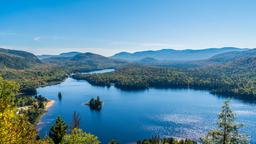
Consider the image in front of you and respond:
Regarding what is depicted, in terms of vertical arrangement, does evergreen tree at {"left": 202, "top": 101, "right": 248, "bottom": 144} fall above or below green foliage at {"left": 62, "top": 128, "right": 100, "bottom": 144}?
above

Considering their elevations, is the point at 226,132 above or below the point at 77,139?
above

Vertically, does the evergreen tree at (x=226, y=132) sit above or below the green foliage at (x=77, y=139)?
above

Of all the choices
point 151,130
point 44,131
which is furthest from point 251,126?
point 44,131

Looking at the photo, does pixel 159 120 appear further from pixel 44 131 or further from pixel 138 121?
pixel 44 131

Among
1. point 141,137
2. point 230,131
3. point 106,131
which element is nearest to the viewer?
point 230,131

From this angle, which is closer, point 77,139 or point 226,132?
point 226,132

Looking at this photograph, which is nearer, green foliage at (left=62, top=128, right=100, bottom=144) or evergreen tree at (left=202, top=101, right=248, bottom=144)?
evergreen tree at (left=202, top=101, right=248, bottom=144)

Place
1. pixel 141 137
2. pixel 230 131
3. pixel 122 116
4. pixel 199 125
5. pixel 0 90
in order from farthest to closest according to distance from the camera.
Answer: pixel 122 116 < pixel 199 125 < pixel 141 137 < pixel 0 90 < pixel 230 131

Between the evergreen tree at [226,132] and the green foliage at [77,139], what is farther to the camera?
the green foliage at [77,139]
